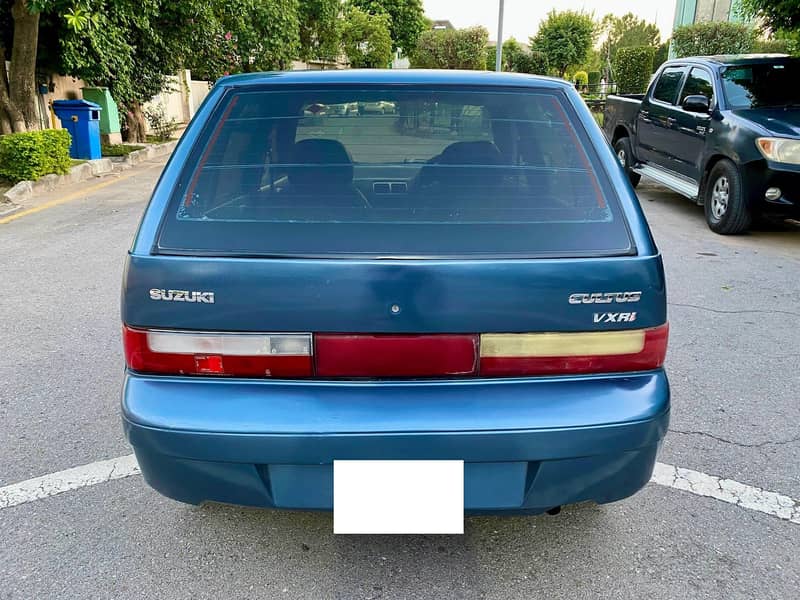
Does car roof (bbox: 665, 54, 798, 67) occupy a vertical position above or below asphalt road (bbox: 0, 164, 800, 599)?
above

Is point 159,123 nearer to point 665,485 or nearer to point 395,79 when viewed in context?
point 395,79

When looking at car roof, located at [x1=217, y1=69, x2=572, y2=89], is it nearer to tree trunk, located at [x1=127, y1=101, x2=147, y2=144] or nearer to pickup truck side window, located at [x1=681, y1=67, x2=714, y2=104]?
pickup truck side window, located at [x1=681, y1=67, x2=714, y2=104]

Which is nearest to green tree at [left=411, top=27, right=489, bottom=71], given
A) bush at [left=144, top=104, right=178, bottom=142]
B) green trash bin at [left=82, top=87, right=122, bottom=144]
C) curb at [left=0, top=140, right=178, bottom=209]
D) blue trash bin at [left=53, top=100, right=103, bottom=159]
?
bush at [left=144, top=104, right=178, bottom=142]

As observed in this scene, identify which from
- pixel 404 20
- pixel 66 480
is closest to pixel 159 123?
pixel 66 480

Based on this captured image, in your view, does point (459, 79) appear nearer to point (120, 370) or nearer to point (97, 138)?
point (120, 370)

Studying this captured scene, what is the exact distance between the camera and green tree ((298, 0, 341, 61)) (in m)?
24.9

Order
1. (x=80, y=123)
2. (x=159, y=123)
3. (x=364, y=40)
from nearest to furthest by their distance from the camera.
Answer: (x=80, y=123) → (x=159, y=123) → (x=364, y=40)

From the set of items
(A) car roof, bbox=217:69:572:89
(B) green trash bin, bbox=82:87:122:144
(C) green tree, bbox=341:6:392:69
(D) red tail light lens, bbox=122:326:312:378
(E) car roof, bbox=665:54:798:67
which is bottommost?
(D) red tail light lens, bbox=122:326:312:378

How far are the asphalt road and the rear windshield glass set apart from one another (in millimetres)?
1100

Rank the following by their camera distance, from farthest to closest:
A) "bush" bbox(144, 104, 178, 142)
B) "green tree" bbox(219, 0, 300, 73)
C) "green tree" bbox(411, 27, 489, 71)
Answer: "green tree" bbox(411, 27, 489, 71) < "green tree" bbox(219, 0, 300, 73) < "bush" bbox(144, 104, 178, 142)

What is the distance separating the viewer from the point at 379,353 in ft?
6.29

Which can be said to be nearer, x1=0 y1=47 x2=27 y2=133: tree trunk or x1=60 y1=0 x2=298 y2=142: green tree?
x1=0 y1=47 x2=27 y2=133: tree trunk

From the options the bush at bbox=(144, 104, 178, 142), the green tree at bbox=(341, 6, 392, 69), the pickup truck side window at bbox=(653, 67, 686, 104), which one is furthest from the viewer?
the green tree at bbox=(341, 6, 392, 69)

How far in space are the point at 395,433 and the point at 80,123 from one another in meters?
12.1
